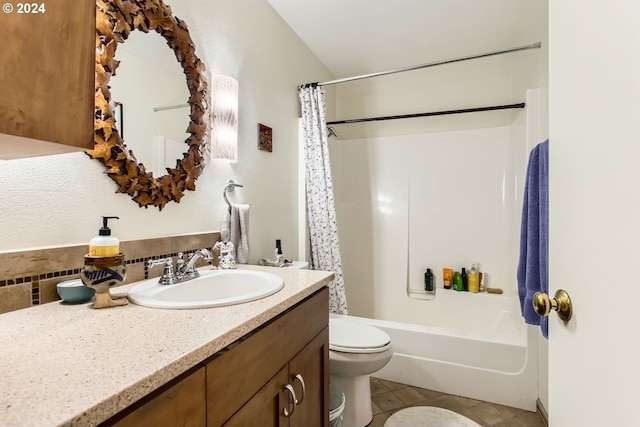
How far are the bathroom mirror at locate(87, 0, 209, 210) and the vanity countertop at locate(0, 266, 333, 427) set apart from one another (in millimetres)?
460

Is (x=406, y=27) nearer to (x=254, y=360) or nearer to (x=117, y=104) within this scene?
(x=117, y=104)

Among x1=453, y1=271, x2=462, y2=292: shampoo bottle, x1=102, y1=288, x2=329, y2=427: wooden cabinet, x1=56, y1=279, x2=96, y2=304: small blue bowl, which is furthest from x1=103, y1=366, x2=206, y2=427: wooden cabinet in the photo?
x1=453, y1=271, x2=462, y2=292: shampoo bottle

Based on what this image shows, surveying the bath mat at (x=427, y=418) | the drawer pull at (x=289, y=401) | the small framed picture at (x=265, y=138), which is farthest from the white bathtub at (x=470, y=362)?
the small framed picture at (x=265, y=138)

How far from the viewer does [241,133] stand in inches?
69.3

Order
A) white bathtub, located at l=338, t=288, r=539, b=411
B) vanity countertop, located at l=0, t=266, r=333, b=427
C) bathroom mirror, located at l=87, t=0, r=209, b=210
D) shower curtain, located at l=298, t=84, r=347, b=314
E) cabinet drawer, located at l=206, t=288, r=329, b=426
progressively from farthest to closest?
shower curtain, located at l=298, t=84, r=347, b=314 → white bathtub, located at l=338, t=288, r=539, b=411 → bathroom mirror, located at l=87, t=0, r=209, b=210 → cabinet drawer, located at l=206, t=288, r=329, b=426 → vanity countertop, located at l=0, t=266, r=333, b=427

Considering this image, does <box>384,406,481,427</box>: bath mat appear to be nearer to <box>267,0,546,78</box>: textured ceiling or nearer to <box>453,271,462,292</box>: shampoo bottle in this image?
<box>453,271,462,292</box>: shampoo bottle

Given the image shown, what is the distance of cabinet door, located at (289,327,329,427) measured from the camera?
99 centimetres

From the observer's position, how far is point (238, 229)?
5.24ft

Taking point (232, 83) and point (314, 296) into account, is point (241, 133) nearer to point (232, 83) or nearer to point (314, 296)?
point (232, 83)

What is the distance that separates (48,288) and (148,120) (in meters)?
0.67
